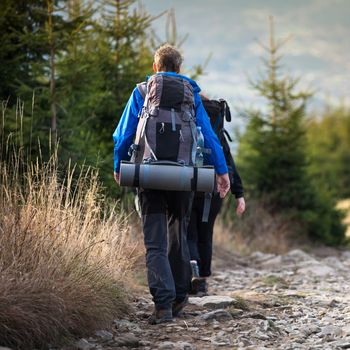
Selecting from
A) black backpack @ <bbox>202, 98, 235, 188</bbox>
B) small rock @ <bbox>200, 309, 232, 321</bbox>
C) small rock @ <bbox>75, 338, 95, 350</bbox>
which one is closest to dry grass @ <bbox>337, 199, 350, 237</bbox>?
black backpack @ <bbox>202, 98, 235, 188</bbox>

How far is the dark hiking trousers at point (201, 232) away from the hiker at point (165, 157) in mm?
1260

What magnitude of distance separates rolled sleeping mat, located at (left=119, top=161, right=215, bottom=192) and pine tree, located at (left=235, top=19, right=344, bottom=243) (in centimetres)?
1099

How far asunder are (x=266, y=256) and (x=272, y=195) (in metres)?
3.57

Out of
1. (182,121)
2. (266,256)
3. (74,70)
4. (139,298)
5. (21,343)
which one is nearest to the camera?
(21,343)

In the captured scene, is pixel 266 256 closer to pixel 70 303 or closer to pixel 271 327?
pixel 271 327

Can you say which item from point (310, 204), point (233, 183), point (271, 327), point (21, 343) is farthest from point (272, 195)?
point (21, 343)

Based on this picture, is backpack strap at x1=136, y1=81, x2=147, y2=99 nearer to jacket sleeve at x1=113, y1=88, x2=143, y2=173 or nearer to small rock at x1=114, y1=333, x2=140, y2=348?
jacket sleeve at x1=113, y1=88, x2=143, y2=173

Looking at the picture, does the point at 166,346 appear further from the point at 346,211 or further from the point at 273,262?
the point at 346,211

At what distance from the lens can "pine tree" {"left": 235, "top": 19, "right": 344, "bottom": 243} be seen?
16125 millimetres

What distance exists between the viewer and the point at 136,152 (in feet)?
17.3

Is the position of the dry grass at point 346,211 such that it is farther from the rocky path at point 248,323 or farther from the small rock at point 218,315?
the small rock at point 218,315

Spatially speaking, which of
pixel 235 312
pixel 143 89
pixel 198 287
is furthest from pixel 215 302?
pixel 143 89

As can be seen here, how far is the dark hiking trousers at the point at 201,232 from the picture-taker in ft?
22.5

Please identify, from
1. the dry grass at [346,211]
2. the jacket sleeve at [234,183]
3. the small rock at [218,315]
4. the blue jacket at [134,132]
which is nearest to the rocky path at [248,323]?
the small rock at [218,315]
